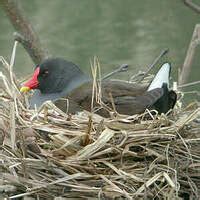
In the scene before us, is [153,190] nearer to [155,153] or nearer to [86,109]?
[155,153]

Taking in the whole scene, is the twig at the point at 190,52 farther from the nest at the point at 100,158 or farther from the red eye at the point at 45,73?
the red eye at the point at 45,73

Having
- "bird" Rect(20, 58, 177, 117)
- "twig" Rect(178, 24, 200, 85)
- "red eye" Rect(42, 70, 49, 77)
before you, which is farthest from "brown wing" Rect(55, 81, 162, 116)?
"red eye" Rect(42, 70, 49, 77)

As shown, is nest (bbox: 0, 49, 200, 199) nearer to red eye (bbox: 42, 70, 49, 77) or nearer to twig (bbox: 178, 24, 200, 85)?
twig (bbox: 178, 24, 200, 85)

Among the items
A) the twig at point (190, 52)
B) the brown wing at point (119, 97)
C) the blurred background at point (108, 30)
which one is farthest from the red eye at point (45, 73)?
the blurred background at point (108, 30)

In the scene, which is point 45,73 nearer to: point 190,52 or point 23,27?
point 23,27

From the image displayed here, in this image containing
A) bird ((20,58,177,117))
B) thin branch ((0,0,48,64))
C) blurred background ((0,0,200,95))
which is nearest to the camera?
bird ((20,58,177,117))

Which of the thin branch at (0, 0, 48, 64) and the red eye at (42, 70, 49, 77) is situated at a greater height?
the thin branch at (0, 0, 48, 64)

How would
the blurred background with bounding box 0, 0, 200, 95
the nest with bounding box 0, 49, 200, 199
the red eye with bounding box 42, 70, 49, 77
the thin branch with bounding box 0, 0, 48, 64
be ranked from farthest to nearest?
1. the blurred background with bounding box 0, 0, 200, 95
2. the red eye with bounding box 42, 70, 49, 77
3. the thin branch with bounding box 0, 0, 48, 64
4. the nest with bounding box 0, 49, 200, 199

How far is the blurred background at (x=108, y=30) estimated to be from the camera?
880cm

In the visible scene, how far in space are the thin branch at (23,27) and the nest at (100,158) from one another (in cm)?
71

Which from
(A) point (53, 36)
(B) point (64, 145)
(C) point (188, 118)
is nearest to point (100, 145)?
(B) point (64, 145)

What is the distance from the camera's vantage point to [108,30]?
10398mm

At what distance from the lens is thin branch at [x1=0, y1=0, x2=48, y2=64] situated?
4.05 meters

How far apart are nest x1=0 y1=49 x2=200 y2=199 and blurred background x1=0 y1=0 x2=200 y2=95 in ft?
14.6
